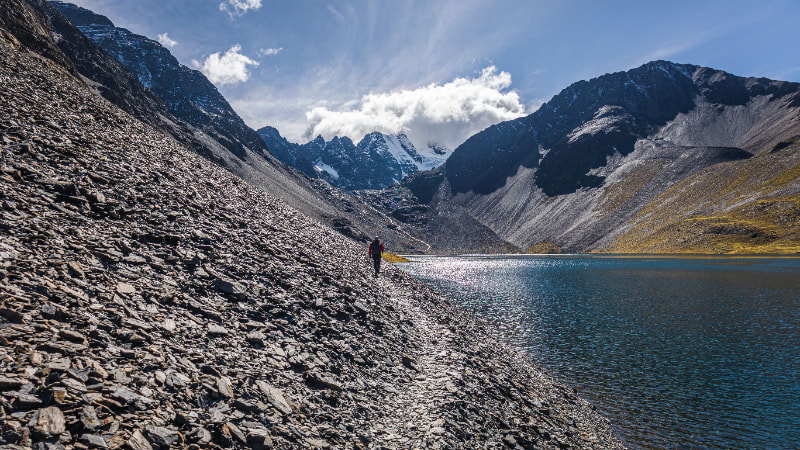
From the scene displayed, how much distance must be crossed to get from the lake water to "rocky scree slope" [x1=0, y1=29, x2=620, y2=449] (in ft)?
14.9

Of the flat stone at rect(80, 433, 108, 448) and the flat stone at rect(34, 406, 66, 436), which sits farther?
the flat stone at rect(80, 433, 108, 448)

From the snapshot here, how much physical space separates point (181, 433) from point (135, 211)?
1472 centimetres

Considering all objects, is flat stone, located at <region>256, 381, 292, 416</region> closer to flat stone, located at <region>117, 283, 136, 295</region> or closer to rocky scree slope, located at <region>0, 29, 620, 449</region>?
rocky scree slope, located at <region>0, 29, 620, 449</region>

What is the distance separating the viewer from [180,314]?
48.2 ft

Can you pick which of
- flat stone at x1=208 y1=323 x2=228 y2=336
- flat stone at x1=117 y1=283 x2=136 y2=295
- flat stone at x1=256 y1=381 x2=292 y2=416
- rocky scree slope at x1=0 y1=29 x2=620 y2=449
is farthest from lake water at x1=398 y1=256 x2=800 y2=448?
flat stone at x1=117 y1=283 x2=136 y2=295

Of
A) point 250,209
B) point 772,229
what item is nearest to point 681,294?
point 250,209

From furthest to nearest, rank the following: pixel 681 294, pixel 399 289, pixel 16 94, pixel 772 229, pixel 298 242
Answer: pixel 772 229 < pixel 681 294 < pixel 399 289 < pixel 298 242 < pixel 16 94

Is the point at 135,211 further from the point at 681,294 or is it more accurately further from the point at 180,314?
the point at 681,294

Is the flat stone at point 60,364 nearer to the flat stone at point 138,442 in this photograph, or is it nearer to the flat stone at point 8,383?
the flat stone at point 8,383

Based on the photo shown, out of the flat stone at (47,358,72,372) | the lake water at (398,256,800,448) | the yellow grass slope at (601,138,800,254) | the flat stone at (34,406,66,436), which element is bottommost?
the flat stone at (34,406,66,436)

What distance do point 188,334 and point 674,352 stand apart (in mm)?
40069

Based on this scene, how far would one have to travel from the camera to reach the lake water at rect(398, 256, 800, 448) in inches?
876

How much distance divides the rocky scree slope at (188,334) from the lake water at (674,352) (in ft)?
14.9

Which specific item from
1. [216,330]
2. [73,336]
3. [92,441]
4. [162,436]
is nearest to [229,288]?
[216,330]
